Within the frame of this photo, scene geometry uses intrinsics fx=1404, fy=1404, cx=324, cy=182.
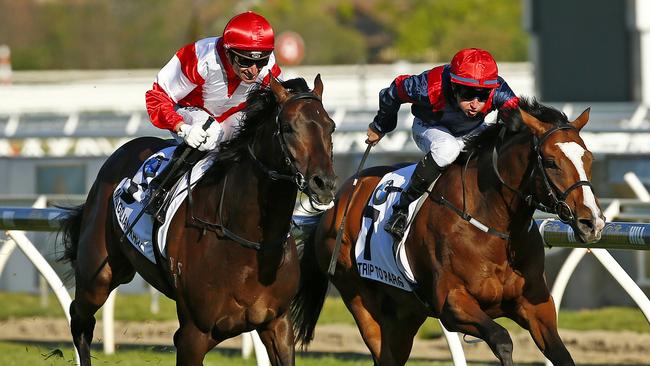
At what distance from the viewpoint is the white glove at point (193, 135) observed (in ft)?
19.0

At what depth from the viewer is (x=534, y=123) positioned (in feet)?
18.5

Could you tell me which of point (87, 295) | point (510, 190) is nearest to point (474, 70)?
point (510, 190)

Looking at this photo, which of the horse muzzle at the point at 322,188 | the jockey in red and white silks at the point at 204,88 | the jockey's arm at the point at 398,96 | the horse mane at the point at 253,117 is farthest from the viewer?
A: the jockey's arm at the point at 398,96

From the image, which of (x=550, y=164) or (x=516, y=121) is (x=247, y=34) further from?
(x=550, y=164)

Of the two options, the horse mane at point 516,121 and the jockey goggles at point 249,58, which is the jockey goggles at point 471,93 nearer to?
the horse mane at point 516,121

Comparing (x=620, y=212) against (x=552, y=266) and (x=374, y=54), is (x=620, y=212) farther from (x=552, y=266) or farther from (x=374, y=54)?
(x=374, y=54)

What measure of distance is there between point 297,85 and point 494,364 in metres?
3.35

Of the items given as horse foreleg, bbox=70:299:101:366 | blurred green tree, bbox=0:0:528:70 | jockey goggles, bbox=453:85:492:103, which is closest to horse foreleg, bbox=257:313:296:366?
jockey goggles, bbox=453:85:492:103

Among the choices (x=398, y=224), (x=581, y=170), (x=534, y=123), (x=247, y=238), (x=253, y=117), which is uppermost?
(x=253, y=117)

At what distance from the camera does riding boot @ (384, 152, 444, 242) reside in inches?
240

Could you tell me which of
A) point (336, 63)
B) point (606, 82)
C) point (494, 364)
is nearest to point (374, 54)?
point (336, 63)

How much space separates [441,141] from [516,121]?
40 cm

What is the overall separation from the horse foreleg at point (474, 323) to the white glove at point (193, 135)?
3.96 feet

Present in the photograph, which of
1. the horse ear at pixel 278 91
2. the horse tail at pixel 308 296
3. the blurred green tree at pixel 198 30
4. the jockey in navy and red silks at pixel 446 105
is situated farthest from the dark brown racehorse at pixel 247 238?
the blurred green tree at pixel 198 30
